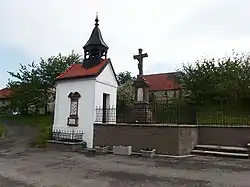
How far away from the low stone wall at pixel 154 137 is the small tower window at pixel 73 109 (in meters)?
2.52

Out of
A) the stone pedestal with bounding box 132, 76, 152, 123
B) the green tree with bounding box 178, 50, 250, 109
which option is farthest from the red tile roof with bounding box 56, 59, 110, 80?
the green tree with bounding box 178, 50, 250, 109

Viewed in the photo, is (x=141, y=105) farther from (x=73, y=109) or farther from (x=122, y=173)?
(x=122, y=173)

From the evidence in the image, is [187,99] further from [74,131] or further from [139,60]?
[74,131]

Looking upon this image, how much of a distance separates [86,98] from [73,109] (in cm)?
119

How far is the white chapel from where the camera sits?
17406 millimetres

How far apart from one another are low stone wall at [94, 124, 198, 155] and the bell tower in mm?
5463

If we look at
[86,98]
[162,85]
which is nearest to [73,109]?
[86,98]

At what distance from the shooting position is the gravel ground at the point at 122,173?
7551mm

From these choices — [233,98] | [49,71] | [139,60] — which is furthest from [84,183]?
[49,71]

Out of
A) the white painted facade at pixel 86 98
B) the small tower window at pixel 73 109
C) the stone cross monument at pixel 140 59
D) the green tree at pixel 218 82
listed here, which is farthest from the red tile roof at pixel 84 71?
the green tree at pixel 218 82

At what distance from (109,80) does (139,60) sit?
8.09 feet

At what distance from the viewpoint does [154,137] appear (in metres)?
14.0

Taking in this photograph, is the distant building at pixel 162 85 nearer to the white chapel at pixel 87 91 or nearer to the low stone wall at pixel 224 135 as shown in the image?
the white chapel at pixel 87 91

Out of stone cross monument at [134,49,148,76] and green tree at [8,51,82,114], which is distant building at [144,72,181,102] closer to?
green tree at [8,51,82,114]
